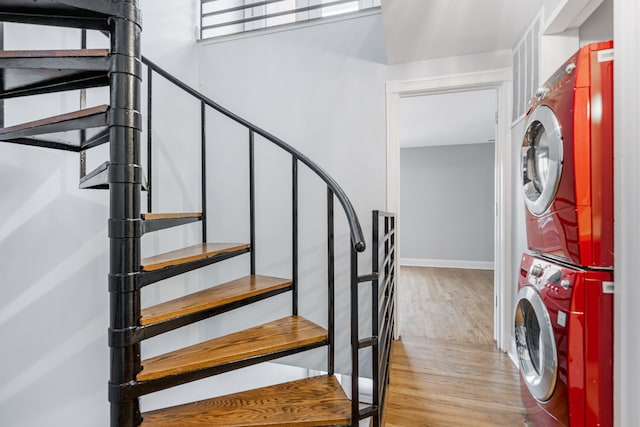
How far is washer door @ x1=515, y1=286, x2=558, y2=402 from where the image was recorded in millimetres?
1251

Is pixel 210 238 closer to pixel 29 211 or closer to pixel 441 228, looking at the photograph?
pixel 29 211

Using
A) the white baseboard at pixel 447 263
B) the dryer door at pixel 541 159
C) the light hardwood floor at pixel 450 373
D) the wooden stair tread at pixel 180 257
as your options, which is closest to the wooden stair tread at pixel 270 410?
the light hardwood floor at pixel 450 373

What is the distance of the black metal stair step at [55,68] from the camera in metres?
1.10

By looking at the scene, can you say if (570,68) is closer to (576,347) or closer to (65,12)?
(576,347)

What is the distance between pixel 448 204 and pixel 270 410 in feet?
18.8

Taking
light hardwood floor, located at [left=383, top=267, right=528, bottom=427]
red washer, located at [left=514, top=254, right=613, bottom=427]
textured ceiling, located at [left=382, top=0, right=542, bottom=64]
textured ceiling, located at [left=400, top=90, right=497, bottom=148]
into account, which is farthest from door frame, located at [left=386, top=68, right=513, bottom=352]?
red washer, located at [left=514, top=254, right=613, bottom=427]

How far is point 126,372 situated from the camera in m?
1.18

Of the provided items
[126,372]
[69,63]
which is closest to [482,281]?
[126,372]

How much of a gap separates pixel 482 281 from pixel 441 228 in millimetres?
1512

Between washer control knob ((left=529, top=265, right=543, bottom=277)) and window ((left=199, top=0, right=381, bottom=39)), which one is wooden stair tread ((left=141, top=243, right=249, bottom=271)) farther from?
window ((left=199, top=0, right=381, bottom=39))

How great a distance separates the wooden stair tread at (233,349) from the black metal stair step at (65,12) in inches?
49.3

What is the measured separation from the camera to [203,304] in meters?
1.41

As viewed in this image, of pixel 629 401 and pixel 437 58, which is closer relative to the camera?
pixel 629 401

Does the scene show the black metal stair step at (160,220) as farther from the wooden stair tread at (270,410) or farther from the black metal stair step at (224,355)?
the wooden stair tread at (270,410)
